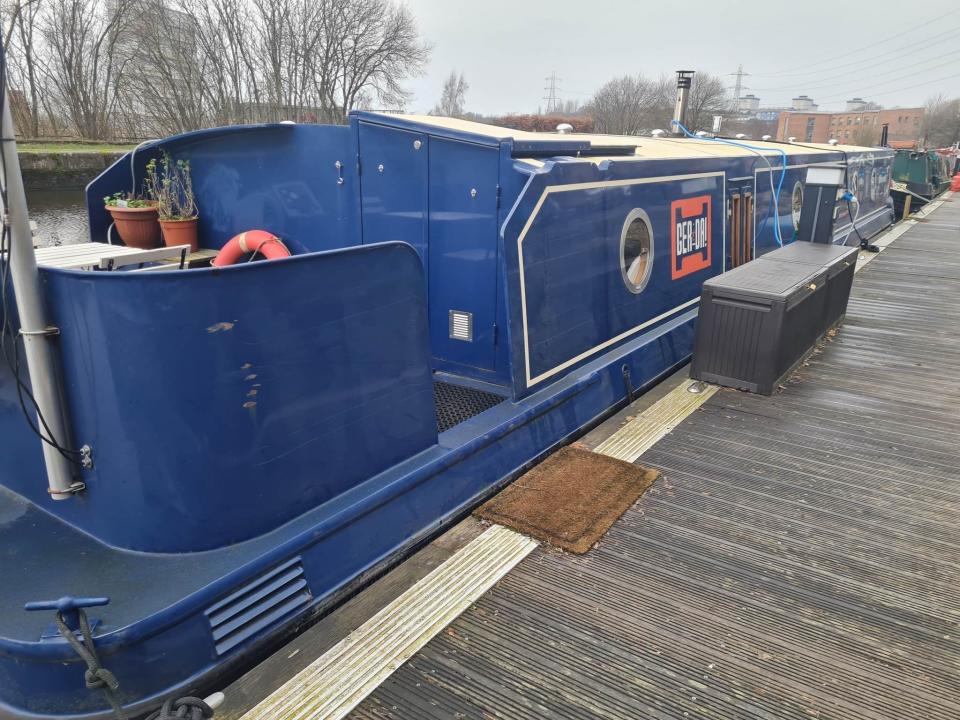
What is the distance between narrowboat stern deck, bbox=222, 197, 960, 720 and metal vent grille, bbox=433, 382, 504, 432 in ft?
2.23

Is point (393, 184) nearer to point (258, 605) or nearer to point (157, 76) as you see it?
point (258, 605)

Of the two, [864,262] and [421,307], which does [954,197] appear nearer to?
[864,262]

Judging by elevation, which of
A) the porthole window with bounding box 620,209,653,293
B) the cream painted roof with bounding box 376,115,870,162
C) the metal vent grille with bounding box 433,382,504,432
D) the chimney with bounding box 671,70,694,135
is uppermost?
the chimney with bounding box 671,70,694,135

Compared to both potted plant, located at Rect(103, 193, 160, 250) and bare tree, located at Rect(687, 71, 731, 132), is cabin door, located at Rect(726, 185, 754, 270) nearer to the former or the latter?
potted plant, located at Rect(103, 193, 160, 250)

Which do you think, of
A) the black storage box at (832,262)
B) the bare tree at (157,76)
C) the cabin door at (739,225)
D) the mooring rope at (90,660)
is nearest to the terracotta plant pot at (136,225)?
the mooring rope at (90,660)

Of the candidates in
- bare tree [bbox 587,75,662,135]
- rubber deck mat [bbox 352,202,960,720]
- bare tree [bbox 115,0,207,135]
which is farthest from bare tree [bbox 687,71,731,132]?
rubber deck mat [bbox 352,202,960,720]

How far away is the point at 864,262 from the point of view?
10.6 m

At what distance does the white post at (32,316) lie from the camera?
2018mm

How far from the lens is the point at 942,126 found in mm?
73000

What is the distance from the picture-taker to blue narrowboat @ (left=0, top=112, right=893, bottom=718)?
2207mm

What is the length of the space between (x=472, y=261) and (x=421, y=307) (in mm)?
826

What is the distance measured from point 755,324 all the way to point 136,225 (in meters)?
4.49

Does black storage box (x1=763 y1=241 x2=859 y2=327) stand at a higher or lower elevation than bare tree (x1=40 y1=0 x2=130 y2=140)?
Answer: lower

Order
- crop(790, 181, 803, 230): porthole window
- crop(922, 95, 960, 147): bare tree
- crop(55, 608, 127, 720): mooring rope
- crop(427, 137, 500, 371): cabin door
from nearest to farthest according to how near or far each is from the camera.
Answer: crop(55, 608, 127, 720): mooring rope < crop(427, 137, 500, 371): cabin door < crop(790, 181, 803, 230): porthole window < crop(922, 95, 960, 147): bare tree
